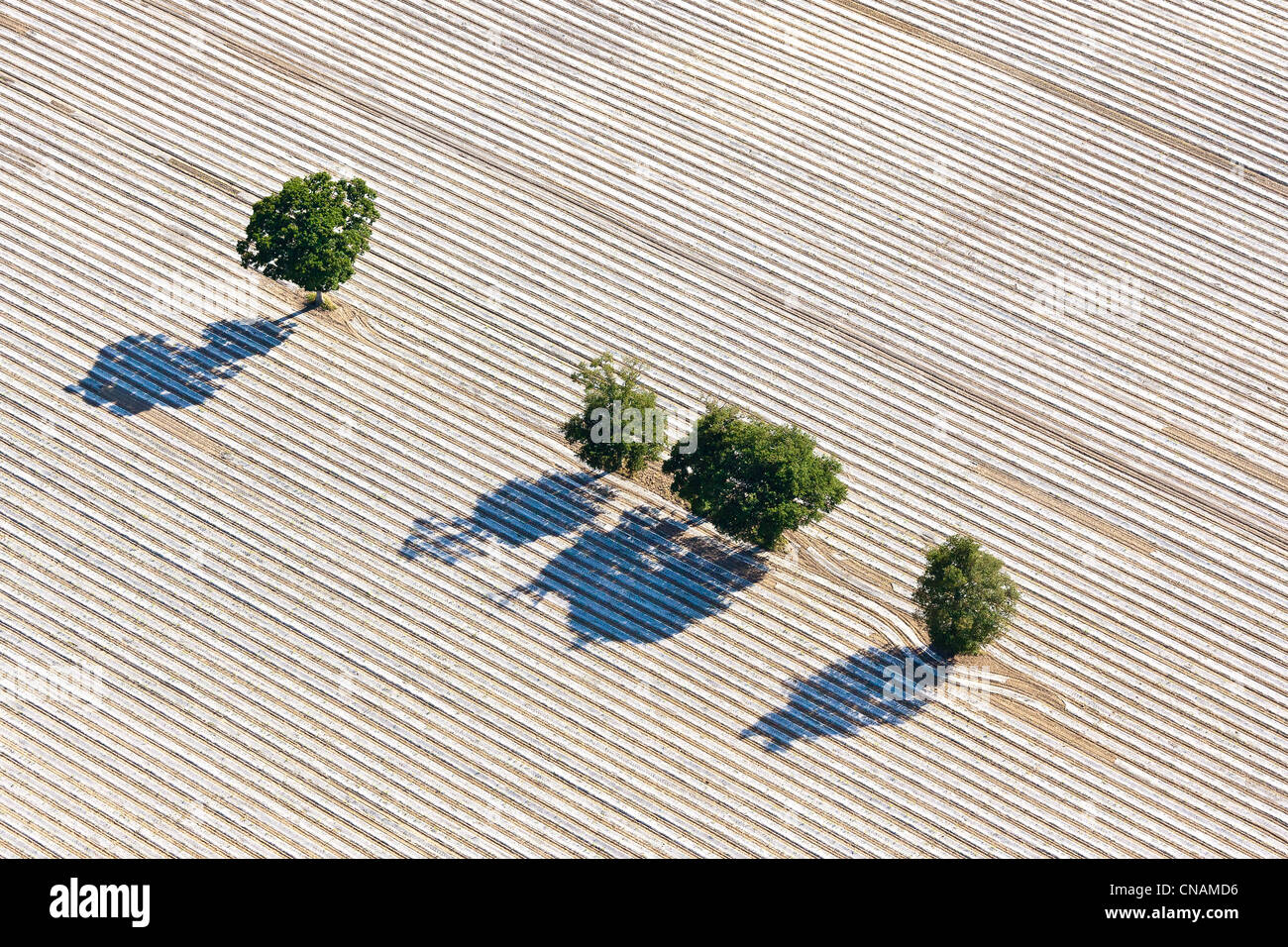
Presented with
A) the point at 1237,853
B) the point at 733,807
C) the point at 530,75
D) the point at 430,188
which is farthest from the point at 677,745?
the point at 530,75

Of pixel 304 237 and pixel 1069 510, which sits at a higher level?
pixel 304 237

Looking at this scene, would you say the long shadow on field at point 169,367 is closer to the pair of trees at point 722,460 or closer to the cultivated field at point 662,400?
the cultivated field at point 662,400

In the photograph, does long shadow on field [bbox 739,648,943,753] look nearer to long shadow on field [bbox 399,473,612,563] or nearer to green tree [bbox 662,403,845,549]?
green tree [bbox 662,403,845,549]

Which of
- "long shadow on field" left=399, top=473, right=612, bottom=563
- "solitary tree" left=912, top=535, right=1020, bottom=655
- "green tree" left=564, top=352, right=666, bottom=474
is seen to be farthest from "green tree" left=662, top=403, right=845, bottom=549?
"long shadow on field" left=399, top=473, right=612, bottom=563

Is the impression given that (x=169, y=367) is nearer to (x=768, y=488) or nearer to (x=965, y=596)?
(x=768, y=488)

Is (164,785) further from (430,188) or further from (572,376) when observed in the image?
(430,188)

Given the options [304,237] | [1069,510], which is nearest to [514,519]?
[304,237]

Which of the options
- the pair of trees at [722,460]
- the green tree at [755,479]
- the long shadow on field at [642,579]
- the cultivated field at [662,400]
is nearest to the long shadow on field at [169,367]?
the cultivated field at [662,400]
